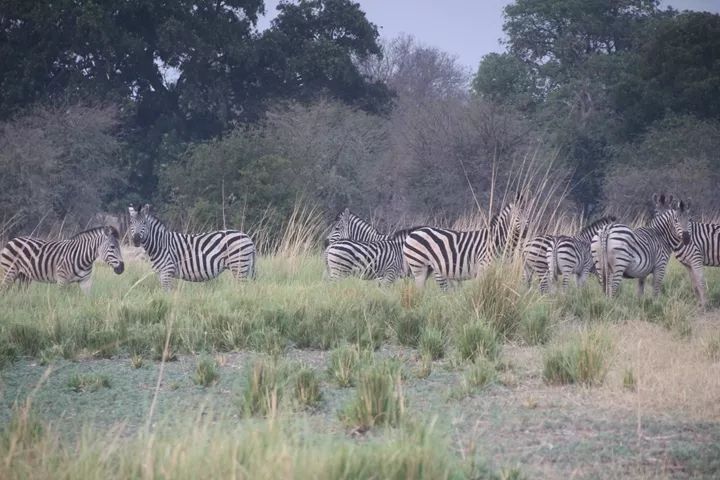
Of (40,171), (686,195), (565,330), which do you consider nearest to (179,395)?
(565,330)

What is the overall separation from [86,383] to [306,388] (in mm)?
1684

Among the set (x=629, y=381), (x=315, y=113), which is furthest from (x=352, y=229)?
(x=315, y=113)

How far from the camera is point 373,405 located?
5199 mm

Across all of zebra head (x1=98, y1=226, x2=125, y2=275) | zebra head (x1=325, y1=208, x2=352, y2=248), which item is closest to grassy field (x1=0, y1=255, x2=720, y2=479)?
zebra head (x1=98, y1=226, x2=125, y2=275)

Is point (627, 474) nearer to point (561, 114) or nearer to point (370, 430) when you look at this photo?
point (370, 430)

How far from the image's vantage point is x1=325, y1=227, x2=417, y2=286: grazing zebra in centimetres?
1405

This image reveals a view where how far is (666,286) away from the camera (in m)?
14.1

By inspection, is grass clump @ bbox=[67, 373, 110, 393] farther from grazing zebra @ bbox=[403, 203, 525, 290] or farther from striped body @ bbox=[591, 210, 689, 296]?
striped body @ bbox=[591, 210, 689, 296]

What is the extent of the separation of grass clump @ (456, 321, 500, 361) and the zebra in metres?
4.82

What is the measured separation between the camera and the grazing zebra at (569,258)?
42.4 feet

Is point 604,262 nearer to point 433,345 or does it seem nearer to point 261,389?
point 433,345

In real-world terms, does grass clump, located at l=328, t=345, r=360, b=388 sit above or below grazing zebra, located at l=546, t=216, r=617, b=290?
below

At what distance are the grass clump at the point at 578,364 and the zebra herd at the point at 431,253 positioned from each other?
15.8 feet

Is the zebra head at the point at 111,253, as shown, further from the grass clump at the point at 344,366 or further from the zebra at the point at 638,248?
the grass clump at the point at 344,366
